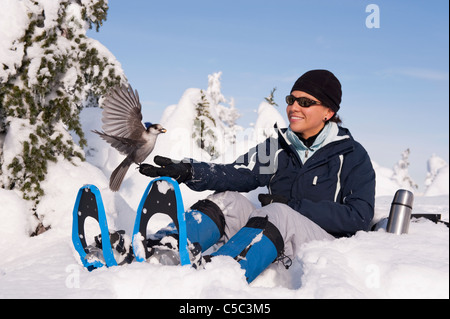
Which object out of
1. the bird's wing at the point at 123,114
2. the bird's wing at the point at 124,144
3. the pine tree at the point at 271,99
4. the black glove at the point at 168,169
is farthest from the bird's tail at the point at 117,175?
the pine tree at the point at 271,99

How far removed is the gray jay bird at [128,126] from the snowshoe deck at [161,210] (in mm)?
2772

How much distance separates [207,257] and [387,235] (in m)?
1.41

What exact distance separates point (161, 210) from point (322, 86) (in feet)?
5.96

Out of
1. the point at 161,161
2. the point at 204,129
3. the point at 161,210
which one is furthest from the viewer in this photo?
the point at 204,129

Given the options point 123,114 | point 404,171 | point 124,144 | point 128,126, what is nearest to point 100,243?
point 124,144

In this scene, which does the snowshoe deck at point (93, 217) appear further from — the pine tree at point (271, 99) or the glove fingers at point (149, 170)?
the pine tree at point (271, 99)

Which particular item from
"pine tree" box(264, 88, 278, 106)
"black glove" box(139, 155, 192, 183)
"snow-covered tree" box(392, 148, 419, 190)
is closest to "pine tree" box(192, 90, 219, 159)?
"pine tree" box(264, 88, 278, 106)

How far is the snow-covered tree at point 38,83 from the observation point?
5.49 meters

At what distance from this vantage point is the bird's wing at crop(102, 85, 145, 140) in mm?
5246

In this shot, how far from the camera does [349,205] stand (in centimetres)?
305

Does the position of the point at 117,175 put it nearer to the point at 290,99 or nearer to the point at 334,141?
the point at 290,99

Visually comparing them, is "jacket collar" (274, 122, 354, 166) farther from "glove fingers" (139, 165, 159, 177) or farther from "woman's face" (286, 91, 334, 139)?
"glove fingers" (139, 165, 159, 177)
